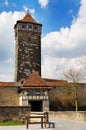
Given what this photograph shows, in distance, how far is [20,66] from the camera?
5519 cm

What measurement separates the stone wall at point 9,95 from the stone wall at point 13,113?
80.8 ft

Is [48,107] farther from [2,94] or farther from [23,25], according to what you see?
[23,25]

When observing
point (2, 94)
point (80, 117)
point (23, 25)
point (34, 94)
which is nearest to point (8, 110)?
point (80, 117)

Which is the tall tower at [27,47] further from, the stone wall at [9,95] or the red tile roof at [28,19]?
the stone wall at [9,95]

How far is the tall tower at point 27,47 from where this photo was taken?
55.2m

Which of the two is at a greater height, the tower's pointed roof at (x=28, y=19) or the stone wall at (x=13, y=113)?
the tower's pointed roof at (x=28, y=19)

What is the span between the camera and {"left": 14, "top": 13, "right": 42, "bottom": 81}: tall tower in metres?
55.2

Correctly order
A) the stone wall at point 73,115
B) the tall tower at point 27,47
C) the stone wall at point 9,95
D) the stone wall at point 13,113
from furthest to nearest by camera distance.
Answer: the tall tower at point 27,47 < the stone wall at point 9,95 < the stone wall at point 13,113 < the stone wall at point 73,115

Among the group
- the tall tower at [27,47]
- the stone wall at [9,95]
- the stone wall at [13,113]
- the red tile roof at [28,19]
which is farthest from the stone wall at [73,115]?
the red tile roof at [28,19]

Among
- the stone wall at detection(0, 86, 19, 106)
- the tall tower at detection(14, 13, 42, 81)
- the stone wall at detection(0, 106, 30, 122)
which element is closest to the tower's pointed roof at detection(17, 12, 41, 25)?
the tall tower at detection(14, 13, 42, 81)

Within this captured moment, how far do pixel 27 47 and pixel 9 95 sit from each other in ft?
32.9

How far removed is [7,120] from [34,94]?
22163mm

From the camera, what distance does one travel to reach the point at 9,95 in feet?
166

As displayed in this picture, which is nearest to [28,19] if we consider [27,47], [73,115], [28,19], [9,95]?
[28,19]
